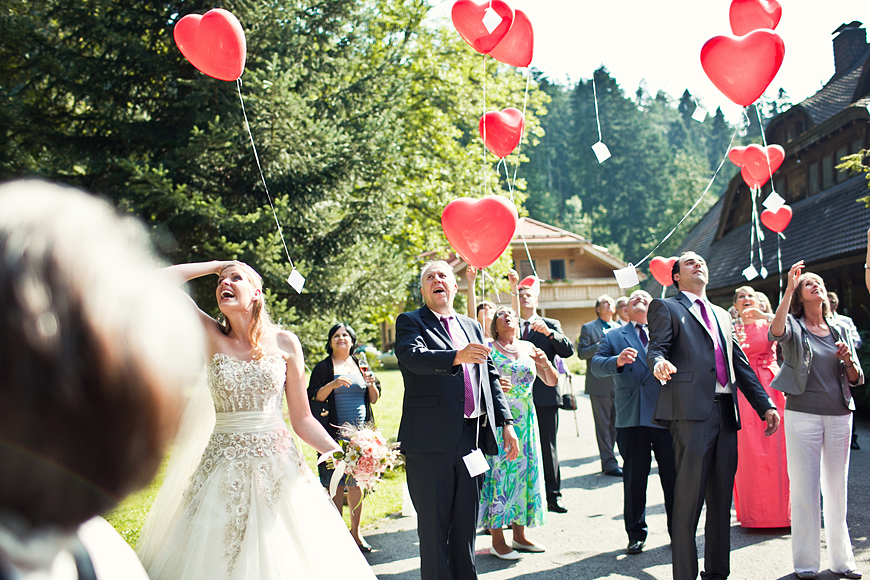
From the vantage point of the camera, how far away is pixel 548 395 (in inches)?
293

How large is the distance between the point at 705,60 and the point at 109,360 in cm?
625

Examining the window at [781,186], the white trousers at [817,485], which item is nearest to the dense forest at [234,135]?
the white trousers at [817,485]

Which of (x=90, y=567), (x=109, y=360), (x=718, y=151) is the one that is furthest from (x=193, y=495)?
(x=718, y=151)

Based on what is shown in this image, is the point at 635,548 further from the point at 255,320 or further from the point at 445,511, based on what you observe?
the point at 255,320

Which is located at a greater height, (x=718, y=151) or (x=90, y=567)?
(x=718, y=151)

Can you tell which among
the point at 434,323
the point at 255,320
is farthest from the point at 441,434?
the point at 255,320

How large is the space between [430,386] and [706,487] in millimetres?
2173

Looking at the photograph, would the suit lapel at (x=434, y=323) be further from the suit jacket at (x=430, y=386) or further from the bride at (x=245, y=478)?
the bride at (x=245, y=478)

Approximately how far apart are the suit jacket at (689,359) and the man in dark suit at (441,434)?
1.32m

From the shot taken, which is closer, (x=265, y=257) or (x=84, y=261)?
(x=84, y=261)

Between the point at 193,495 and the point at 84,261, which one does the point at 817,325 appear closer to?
the point at 193,495

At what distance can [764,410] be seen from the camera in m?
4.71

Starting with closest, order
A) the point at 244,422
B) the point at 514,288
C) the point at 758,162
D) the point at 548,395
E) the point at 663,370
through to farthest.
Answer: the point at 244,422, the point at 663,370, the point at 514,288, the point at 548,395, the point at 758,162

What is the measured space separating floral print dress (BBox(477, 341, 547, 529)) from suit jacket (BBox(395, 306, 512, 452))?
60.7 inches
